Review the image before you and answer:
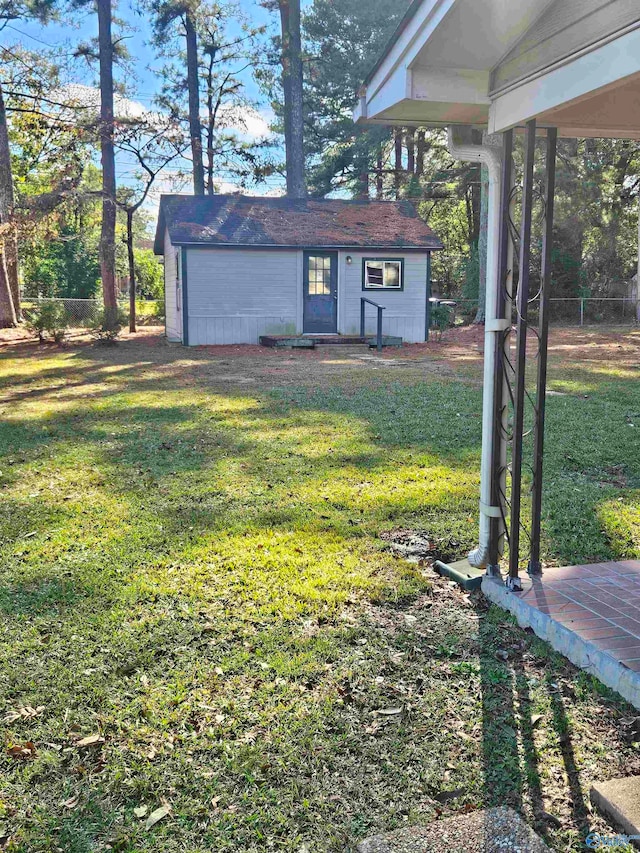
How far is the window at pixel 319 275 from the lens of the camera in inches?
721

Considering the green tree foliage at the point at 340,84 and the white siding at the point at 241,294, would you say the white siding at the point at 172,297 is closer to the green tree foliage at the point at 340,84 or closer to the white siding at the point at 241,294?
the white siding at the point at 241,294

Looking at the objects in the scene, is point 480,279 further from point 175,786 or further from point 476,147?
point 175,786

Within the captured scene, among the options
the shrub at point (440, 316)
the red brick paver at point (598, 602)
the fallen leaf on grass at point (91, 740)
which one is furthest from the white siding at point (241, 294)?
the fallen leaf on grass at point (91, 740)

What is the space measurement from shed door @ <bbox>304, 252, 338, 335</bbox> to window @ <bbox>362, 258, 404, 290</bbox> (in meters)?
0.80

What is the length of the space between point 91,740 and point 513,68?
10.5 ft

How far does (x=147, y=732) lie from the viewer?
262 centimetres

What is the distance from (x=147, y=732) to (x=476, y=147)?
2995mm

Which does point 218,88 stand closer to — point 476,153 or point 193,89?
point 193,89

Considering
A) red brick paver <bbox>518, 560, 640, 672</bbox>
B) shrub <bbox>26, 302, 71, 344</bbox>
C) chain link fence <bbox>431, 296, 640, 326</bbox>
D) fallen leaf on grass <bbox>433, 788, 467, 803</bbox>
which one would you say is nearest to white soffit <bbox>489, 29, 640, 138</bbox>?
red brick paver <bbox>518, 560, 640, 672</bbox>

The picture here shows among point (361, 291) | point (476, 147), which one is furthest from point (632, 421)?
point (361, 291)

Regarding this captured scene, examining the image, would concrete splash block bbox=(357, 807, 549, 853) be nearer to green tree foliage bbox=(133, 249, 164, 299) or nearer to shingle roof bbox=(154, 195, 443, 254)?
shingle roof bbox=(154, 195, 443, 254)

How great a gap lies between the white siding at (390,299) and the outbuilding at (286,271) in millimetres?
25

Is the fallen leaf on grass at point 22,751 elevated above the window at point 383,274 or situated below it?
below

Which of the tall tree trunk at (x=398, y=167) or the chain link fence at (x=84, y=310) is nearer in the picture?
the chain link fence at (x=84, y=310)
